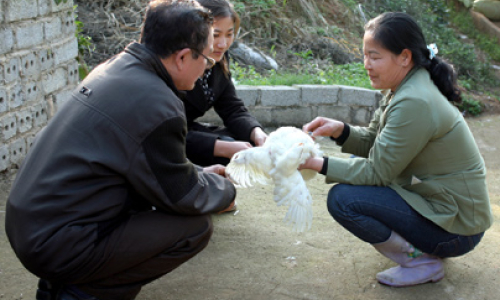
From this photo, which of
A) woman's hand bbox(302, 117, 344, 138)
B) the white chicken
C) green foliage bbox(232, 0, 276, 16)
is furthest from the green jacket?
green foliage bbox(232, 0, 276, 16)

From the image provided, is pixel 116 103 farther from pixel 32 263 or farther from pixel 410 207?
pixel 410 207

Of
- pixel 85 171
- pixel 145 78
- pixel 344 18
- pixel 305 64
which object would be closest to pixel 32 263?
pixel 85 171

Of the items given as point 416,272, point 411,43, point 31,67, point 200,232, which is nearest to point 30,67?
point 31,67

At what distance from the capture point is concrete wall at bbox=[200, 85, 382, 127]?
6270mm

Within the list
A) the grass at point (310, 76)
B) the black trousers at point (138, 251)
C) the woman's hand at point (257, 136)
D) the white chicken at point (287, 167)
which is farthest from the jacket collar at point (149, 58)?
the grass at point (310, 76)

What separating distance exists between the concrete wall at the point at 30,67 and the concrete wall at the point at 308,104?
206cm

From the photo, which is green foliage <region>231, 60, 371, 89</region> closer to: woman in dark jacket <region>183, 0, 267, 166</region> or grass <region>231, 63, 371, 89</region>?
grass <region>231, 63, 371, 89</region>

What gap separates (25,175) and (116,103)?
47 cm

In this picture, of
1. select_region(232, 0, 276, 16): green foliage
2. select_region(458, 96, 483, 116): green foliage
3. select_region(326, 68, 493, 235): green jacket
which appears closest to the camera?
select_region(326, 68, 493, 235): green jacket

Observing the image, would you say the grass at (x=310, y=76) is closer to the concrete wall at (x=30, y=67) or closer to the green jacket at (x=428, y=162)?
the concrete wall at (x=30, y=67)

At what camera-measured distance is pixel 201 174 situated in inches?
98.6

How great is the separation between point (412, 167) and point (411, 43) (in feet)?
2.13

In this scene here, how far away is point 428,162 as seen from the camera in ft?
9.05

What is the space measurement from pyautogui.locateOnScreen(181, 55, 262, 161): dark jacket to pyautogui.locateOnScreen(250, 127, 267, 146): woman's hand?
0.03 m
